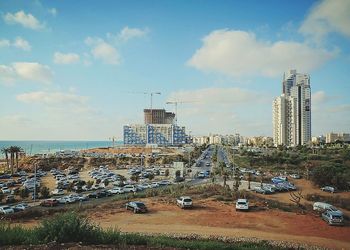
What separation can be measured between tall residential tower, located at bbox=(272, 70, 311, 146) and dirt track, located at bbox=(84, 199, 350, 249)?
120 metres

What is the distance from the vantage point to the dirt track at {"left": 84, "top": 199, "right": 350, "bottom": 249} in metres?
21.0

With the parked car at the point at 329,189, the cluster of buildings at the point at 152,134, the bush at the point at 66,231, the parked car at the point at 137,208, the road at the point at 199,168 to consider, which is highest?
the cluster of buildings at the point at 152,134

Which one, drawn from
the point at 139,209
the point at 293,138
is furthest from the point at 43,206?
the point at 293,138

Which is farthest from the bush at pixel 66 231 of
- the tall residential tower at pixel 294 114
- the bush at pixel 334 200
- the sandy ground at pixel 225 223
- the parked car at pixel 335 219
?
the tall residential tower at pixel 294 114

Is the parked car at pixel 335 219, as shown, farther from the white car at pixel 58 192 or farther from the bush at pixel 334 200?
the white car at pixel 58 192

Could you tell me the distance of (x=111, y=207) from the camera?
30141 millimetres

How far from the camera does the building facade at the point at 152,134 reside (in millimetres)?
187375

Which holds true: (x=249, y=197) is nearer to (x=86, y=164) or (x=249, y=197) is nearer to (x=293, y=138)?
(x=86, y=164)

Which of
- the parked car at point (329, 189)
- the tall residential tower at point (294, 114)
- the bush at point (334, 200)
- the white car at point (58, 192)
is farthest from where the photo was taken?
the tall residential tower at point (294, 114)

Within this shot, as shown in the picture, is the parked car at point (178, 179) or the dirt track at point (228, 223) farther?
the parked car at point (178, 179)

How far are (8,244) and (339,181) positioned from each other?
45.4 metres

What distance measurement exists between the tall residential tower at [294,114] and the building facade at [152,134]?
62221 millimetres

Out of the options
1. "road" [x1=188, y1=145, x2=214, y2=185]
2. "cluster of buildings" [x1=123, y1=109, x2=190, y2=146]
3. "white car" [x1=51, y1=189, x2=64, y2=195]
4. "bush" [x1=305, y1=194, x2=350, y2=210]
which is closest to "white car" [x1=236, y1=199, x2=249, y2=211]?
"bush" [x1=305, y1=194, x2=350, y2=210]

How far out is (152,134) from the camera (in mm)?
187250
